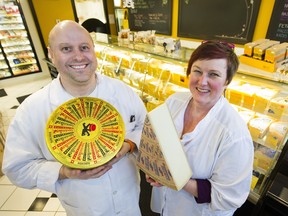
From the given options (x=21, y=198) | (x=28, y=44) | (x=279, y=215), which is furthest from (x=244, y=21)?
(x=28, y=44)

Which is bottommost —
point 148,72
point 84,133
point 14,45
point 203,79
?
point 14,45

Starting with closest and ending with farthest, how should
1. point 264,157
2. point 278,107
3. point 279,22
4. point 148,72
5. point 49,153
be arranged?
point 49,153
point 278,107
point 264,157
point 148,72
point 279,22

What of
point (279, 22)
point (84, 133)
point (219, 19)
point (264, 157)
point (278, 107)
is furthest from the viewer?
point (219, 19)

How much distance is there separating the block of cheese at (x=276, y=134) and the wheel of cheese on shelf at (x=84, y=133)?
137 centimetres

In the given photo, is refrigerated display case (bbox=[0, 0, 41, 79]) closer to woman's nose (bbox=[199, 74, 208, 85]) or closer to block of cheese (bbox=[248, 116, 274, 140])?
woman's nose (bbox=[199, 74, 208, 85])

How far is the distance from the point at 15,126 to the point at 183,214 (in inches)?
52.5

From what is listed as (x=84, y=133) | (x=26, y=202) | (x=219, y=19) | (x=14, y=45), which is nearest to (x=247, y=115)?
(x=84, y=133)

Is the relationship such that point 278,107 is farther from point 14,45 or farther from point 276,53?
point 14,45

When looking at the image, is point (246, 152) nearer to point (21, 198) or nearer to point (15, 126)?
point (15, 126)

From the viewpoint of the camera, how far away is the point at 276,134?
1614 mm

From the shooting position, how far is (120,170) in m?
1.41

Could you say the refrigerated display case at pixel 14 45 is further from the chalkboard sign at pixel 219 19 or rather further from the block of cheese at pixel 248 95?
the block of cheese at pixel 248 95

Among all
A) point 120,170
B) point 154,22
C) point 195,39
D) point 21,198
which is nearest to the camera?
point 120,170

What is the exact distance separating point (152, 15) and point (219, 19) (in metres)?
2.09
